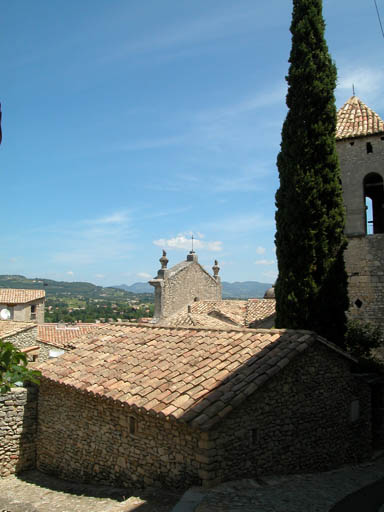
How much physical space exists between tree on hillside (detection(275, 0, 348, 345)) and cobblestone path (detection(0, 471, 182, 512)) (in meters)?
7.33

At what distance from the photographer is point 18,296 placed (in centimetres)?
4719

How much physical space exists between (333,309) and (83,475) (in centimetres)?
887

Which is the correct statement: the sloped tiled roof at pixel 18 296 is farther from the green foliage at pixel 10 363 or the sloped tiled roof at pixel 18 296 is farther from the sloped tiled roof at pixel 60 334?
the green foliage at pixel 10 363

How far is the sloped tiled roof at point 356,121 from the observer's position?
16.4 metres

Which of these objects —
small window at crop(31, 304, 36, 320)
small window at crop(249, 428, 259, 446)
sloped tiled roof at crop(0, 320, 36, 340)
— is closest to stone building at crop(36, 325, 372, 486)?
small window at crop(249, 428, 259, 446)

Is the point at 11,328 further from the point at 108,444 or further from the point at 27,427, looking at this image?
the point at 108,444

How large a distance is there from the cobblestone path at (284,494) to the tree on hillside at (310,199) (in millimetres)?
5301

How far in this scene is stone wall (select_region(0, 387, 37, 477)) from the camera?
1282cm

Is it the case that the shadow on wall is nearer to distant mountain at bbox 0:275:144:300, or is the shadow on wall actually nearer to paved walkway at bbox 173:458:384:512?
paved walkway at bbox 173:458:384:512

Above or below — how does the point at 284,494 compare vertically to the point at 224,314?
below

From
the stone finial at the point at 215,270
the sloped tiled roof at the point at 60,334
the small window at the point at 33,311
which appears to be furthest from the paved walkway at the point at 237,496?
the small window at the point at 33,311

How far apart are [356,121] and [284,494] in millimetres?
14509

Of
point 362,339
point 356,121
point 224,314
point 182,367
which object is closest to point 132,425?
point 182,367

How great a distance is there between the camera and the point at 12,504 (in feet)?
32.6
